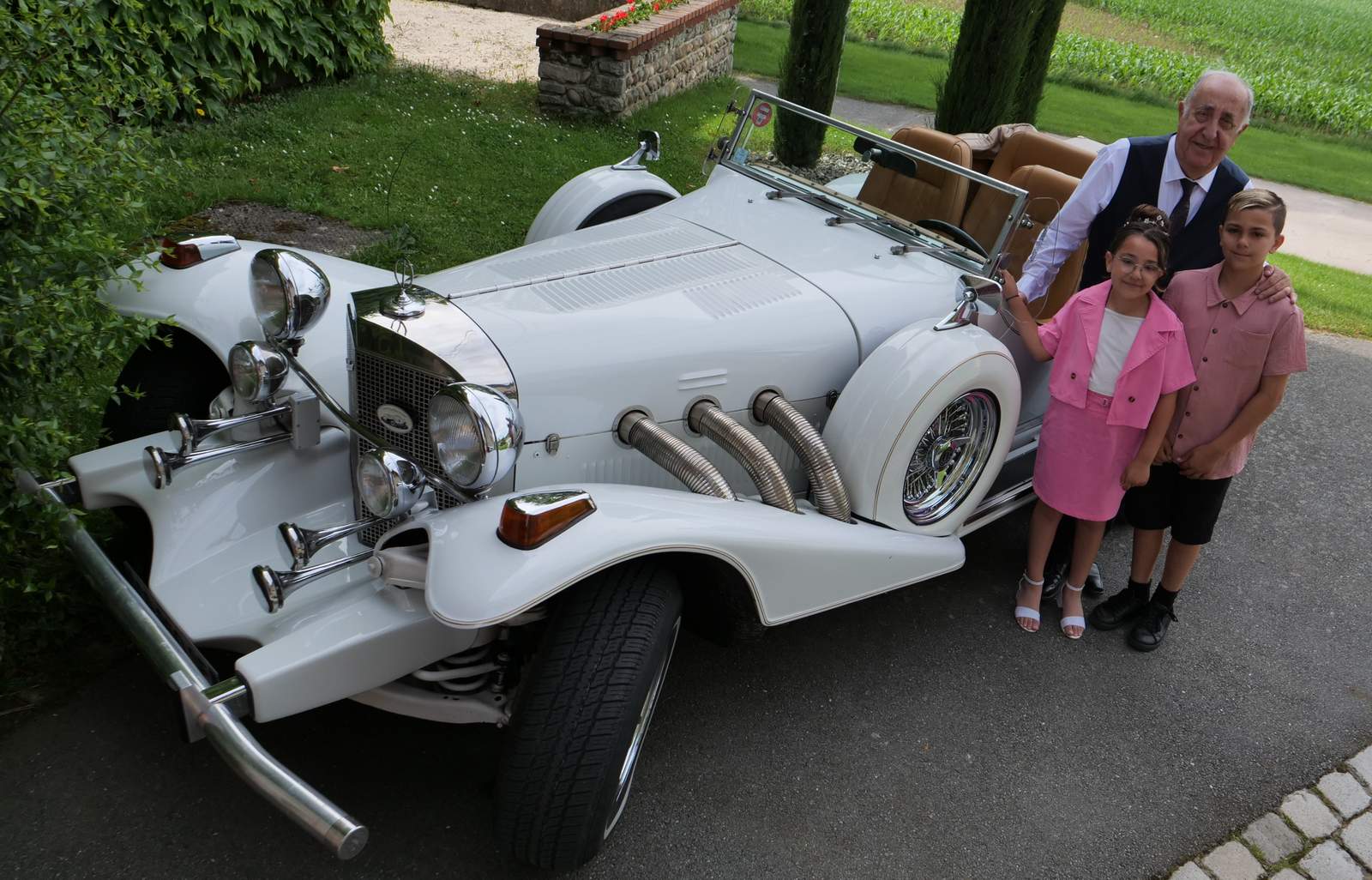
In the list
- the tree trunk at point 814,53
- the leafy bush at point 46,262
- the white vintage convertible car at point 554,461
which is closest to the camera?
the white vintage convertible car at point 554,461

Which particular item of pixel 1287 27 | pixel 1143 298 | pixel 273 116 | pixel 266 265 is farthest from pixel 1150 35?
pixel 266 265

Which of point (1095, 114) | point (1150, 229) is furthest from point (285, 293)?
point (1095, 114)

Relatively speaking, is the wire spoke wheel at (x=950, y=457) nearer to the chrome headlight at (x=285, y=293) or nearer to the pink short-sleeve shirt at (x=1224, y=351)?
the pink short-sleeve shirt at (x=1224, y=351)

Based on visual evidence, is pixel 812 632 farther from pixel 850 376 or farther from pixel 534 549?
pixel 534 549

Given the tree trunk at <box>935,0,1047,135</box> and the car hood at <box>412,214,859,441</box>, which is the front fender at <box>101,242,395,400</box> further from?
the tree trunk at <box>935,0,1047,135</box>

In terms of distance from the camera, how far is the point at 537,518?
235cm

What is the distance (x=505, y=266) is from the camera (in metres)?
3.42

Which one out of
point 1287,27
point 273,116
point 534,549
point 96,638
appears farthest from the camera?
point 1287,27

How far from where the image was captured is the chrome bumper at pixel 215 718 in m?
2.10

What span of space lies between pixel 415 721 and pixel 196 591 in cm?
74

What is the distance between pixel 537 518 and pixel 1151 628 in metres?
2.59

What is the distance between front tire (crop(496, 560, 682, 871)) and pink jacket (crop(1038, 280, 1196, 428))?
179 cm

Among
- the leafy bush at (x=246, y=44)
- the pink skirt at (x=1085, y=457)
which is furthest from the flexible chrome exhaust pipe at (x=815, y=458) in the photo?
the leafy bush at (x=246, y=44)

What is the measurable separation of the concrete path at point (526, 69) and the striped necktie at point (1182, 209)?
6832 mm
